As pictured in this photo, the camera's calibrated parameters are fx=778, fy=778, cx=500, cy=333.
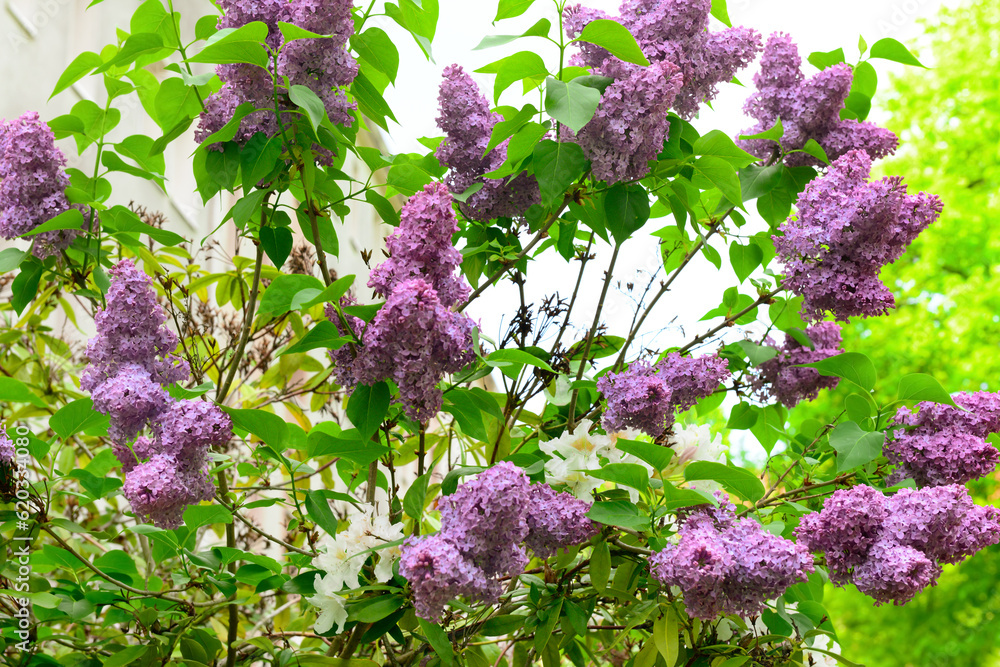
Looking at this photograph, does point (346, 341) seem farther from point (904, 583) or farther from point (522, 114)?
point (904, 583)

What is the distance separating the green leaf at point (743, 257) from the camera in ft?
4.24

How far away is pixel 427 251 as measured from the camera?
0.82 m

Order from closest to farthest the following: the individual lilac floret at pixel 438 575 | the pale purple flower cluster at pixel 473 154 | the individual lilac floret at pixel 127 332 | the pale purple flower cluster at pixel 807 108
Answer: the individual lilac floret at pixel 438 575 < the individual lilac floret at pixel 127 332 < the pale purple flower cluster at pixel 473 154 < the pale purple flower cluster at pixel 807 108

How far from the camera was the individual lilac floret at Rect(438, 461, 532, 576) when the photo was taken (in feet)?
2.48

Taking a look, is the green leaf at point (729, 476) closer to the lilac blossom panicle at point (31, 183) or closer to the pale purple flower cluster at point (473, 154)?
the pale purple flower cluster at point (473, 154)

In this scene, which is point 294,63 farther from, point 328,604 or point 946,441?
point 946,441

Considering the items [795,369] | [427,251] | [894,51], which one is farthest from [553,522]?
[894,51]

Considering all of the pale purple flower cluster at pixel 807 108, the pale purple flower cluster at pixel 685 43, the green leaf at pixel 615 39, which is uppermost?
the pale purple flower cluster at pixel 807 108

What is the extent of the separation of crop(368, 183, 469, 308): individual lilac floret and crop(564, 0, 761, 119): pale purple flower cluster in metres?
0.34

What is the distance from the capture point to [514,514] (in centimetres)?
76

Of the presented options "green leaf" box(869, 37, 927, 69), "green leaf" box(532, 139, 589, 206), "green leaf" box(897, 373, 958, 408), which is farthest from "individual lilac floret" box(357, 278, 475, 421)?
"green leaf" box(869, 37, 927, 69)

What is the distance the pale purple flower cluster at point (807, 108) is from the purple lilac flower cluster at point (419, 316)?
2.27 feet

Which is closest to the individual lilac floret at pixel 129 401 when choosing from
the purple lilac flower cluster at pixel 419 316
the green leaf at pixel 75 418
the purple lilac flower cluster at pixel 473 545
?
the green leaf at pixel 75 418

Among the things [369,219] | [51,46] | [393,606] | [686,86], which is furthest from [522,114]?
[369,219]
